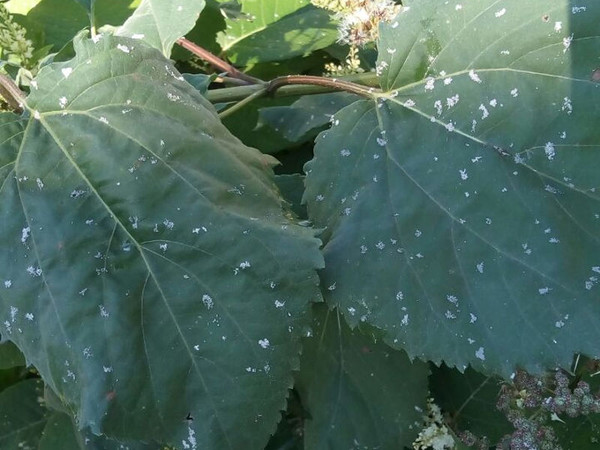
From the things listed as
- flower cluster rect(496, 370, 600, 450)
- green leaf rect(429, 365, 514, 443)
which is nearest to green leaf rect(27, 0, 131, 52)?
green leaf rect(429, 365, 514, 443)

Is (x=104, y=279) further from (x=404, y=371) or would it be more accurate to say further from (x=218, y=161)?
(x=404, y=371)

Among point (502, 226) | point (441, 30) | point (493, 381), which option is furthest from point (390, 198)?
point (493, 381)

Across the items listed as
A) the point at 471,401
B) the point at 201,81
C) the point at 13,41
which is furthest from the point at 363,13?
the point at 471,401

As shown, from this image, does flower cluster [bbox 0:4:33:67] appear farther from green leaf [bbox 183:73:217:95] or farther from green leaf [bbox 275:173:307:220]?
green leaf [bbox 275:173:307:220]

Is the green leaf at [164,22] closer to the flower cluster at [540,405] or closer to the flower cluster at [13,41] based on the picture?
the flower cluster at [13,41]

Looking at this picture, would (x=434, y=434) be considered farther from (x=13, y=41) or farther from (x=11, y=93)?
(x=13, y=41)

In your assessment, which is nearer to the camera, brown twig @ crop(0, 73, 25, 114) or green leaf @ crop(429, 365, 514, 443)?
brown twig @ crop(0, 73, 25, 114)
